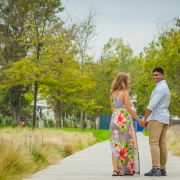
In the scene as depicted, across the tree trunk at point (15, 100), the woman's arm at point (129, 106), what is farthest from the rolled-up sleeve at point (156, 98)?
the tree trunk at point (15, 100)

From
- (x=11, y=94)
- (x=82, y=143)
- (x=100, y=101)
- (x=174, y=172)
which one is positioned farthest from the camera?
(x=100, y=101)

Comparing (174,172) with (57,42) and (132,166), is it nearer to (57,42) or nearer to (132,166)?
(132,166)

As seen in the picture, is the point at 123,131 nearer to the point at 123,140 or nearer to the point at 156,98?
the point at 123,140

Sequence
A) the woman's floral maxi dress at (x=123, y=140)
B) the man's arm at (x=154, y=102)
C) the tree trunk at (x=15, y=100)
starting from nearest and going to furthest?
the man's arm at (x=154, y=102) → the woman's floral maxi dress at (x=123, y=140) → the tree trunk at (x=15, y=100)

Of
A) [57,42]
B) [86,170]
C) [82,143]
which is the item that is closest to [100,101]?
[57,42]

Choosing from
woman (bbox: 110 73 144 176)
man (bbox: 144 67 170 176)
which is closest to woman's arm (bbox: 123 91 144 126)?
woman (bbox: 110 73 144 176)

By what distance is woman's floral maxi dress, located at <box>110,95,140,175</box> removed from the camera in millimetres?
11445

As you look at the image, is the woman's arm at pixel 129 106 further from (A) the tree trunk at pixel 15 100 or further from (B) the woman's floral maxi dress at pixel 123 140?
(A) the tree trunk at pixel 15 100

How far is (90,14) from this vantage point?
164 feet

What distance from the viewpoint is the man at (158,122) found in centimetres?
1131

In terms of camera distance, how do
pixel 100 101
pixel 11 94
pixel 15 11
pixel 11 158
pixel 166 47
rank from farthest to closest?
pixel 100 101 → pixel 11 94 → pixel 15 11 → pixel 166 47 → pixel 11 158

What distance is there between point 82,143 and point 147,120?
1439 cm

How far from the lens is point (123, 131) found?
11.6 m

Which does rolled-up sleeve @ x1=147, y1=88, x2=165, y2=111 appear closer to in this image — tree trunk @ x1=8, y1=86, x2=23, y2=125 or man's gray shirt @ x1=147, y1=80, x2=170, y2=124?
man's gray shirt @ x1=147, y1=80, x2=170, y2=124
